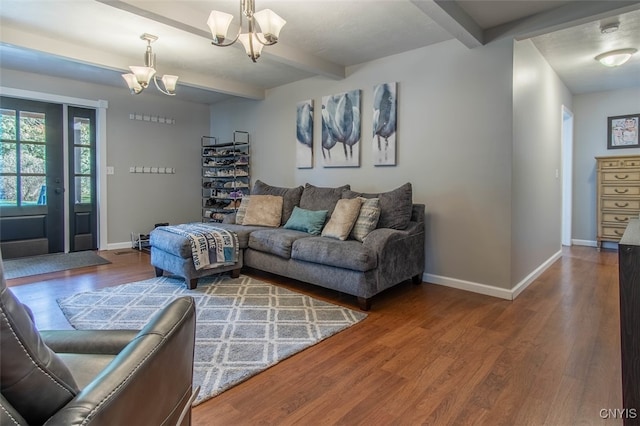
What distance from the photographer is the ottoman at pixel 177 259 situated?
3.30m

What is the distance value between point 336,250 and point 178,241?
1507 millimetres

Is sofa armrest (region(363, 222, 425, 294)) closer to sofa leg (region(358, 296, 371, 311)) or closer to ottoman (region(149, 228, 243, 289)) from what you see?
sofa leg (region(358, 296, 371, 311))

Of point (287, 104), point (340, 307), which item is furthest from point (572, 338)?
point (287, 104)

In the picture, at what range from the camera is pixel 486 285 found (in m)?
3.27

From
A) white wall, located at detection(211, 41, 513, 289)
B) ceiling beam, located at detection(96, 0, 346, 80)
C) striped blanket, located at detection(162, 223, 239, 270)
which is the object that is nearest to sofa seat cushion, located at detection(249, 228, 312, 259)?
striped blanket, located at detection(162, 223, 239, 270)

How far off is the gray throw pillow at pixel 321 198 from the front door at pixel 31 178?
11.6 feet

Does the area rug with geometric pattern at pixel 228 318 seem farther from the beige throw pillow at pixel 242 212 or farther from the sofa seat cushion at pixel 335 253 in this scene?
the beige throw pillow at pixel 242 212

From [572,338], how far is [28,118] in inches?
250

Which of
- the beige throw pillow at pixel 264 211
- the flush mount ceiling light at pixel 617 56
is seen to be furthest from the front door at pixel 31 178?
the flush mount ceiling light at pixel 617 56

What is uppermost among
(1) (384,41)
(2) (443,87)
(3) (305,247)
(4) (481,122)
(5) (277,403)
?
(1) (384,41)

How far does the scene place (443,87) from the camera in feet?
11.3

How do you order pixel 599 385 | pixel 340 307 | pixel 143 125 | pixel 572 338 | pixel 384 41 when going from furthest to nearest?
pixel 143 125, pixel 384 41, pixel 340 307, pixel 572 338, pixel 599 385

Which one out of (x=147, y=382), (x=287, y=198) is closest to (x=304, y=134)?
(x=287, y=198)

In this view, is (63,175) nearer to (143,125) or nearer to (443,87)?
(143,125)
